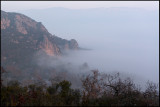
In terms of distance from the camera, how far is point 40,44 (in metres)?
119

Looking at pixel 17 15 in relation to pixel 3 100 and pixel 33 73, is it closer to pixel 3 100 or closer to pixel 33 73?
pixel 33 73

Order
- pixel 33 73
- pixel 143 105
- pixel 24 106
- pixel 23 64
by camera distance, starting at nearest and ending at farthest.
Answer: pixel 24 106 → pixel 143 105 → pixel 33 73 → pixel 23 64

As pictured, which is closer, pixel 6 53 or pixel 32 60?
pixel 6 53

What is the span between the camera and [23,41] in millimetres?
116625

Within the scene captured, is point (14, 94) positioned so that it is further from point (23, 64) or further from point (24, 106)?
point (23, 64)

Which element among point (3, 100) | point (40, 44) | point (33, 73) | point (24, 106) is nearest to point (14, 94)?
point (3, 100)

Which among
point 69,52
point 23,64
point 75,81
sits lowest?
point 75,81

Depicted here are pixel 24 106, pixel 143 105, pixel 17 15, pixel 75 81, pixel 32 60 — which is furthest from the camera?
pixel 17 15

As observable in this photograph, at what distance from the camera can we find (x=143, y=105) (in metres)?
9.02

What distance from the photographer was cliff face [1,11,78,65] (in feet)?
333

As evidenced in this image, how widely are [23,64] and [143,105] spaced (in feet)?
308

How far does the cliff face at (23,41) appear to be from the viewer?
101 metres

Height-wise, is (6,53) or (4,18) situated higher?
(4,18)

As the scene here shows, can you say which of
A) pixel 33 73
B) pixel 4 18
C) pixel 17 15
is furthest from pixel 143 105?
pixel 17 15
